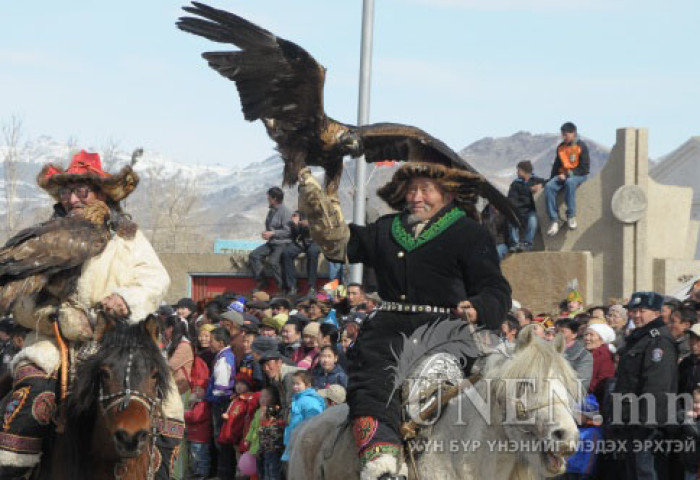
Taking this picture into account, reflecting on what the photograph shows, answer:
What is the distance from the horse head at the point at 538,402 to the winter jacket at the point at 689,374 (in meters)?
4.06

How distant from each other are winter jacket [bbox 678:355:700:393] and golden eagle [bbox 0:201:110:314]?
17.5ft

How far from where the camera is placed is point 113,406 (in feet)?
22.6

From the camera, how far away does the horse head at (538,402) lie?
21.4 ft

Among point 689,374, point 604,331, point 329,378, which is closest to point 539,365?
point 689,374

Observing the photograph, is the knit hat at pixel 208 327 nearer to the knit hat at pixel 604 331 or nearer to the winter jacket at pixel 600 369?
the knit hat at pixel 604 331

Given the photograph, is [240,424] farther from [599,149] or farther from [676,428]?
[599,149]

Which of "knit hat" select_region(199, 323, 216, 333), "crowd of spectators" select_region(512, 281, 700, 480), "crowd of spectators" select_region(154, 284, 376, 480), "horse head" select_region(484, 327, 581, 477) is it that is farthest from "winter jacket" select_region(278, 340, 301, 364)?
"horse head" select_region(484, 327, 581, 477)

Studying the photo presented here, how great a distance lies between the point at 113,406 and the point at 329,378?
18.8 ft

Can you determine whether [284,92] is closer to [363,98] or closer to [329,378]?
[329,378]

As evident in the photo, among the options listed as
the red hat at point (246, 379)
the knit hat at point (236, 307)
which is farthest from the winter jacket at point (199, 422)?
the knit hat at point (236, 307)

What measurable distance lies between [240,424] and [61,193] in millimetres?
6218

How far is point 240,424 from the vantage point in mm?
13695

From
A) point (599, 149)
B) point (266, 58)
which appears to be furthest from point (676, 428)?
point (599, 149)

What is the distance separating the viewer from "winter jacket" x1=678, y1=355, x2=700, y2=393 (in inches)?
415
